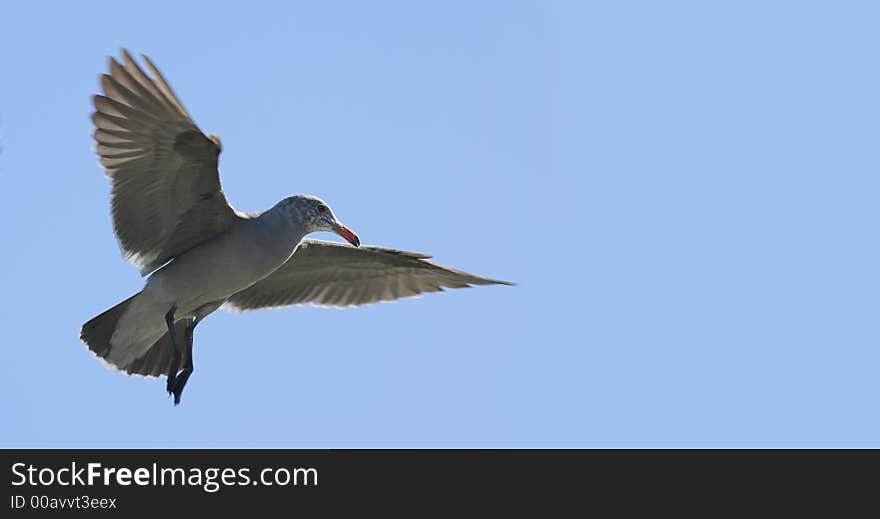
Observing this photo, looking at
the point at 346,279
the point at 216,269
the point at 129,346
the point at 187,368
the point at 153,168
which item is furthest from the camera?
the point at 346,279

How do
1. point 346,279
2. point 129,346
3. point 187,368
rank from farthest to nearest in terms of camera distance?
point 346,279 → point 129,346 → point 187,368

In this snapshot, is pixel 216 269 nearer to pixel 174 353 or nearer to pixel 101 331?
pixel 174 353

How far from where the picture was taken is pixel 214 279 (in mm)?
11680

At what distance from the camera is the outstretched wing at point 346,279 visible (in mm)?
13039

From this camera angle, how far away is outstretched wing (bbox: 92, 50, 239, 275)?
36.6 feet

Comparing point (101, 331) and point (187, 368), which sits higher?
point (101, 331)

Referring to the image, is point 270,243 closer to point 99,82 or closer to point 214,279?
point 214,279

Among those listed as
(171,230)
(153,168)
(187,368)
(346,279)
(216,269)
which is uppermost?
(346,279)

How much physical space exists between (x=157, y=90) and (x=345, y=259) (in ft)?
9.54

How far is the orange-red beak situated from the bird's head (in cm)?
10

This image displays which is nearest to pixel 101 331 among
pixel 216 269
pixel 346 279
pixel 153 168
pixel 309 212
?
pixel 216 269

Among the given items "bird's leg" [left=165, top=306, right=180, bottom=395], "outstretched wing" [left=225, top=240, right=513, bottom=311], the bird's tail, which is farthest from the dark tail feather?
"outstretched wing" [left=225, top=240, right=513, bottom=311]

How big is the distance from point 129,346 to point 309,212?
2.19m

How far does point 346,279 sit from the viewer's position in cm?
1352
